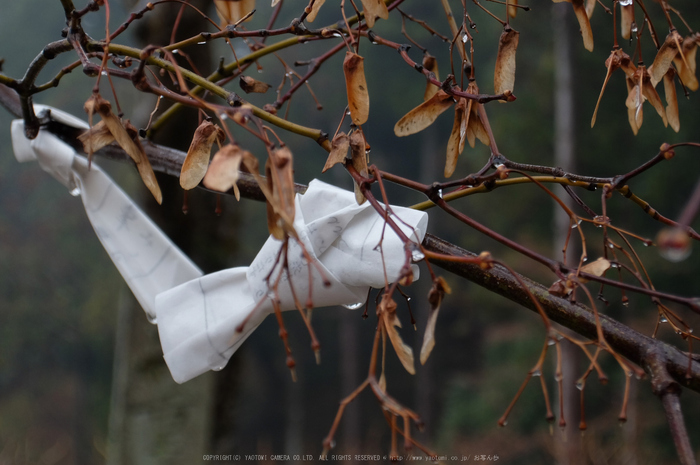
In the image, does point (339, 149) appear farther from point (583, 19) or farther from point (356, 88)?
point (583, 19)

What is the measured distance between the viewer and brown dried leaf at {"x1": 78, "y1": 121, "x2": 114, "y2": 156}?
0.41 metres

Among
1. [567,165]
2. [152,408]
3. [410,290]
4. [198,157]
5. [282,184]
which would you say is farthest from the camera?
[410,290]

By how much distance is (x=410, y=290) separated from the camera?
662cm

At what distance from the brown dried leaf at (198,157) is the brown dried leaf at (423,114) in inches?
6.0

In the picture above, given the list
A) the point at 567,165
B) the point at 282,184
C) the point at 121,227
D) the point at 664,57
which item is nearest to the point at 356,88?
the point at 282,184

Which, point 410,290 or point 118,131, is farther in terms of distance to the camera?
point 410,290

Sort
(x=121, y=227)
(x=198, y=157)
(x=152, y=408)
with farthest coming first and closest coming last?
(x=152, y=408) < (x=121, y=227) < (x=198, y=157)

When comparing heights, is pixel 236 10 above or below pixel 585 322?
above

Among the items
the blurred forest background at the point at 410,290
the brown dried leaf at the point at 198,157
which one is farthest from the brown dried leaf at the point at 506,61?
the blurred forest background at the point at 410,290

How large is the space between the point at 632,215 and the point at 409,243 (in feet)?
17.1

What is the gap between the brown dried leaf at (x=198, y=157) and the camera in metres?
0.37

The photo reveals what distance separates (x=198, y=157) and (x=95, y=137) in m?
0.10

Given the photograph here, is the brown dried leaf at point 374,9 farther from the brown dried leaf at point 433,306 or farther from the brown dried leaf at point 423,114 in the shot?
the brown dried leaf at point 433,306

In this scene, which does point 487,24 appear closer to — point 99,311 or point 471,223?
point 99,311
